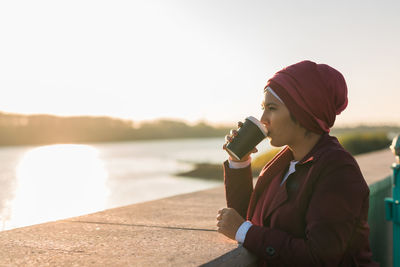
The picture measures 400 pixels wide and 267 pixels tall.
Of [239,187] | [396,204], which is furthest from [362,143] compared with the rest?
[239,187]

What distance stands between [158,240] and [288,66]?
130cm

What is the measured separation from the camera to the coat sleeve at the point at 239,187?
2.63 metres

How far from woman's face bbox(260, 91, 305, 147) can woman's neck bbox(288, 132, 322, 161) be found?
0.07 ft

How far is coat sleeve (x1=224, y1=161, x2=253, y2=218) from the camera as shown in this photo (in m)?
2.63

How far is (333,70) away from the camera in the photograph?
7.12ft

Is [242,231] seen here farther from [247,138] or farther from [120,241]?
[120,241]

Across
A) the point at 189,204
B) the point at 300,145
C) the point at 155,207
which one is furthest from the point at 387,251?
the point at 300,145

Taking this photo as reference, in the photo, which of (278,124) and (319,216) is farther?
(278,124)

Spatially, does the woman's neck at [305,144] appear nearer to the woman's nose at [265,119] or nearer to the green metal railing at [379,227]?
the woman's nose at [265,119]

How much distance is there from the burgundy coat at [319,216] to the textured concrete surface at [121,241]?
33 centimetres

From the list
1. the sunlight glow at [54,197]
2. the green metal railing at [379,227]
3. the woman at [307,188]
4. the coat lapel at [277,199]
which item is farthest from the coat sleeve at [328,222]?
the green metal railing at [379,227]

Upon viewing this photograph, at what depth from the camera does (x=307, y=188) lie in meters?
2.04

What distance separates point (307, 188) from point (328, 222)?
0.21 meters

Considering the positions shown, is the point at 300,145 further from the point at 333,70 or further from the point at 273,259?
the point at 273,259
